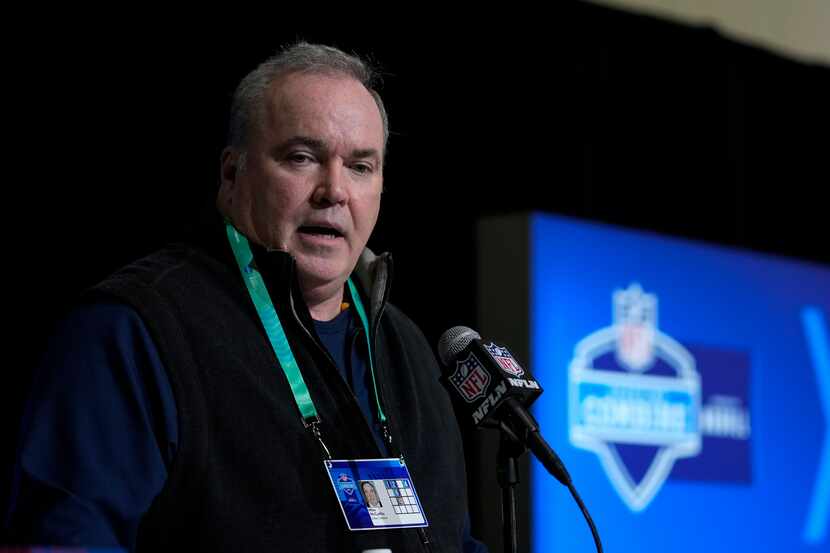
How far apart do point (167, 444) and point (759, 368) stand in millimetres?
3387

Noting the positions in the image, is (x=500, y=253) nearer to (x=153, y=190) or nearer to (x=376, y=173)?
(x=153, y=190)

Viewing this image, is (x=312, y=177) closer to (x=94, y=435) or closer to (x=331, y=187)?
(x=331, y=187)

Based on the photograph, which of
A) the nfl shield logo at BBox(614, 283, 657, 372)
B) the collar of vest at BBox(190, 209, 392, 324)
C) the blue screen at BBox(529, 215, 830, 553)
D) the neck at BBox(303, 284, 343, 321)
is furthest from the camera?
the nfl shield logo at BBox(614, 283, 657, 372)

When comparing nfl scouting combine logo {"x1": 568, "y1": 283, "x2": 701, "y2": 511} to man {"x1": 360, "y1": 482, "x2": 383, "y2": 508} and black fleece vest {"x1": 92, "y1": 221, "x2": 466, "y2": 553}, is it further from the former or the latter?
man {"x1": 360, "y1": 482, "x2": 383, "y2": 508}

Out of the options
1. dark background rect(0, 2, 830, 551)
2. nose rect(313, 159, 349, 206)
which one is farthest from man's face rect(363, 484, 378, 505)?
dark background rect(0, 2, 830, 551)

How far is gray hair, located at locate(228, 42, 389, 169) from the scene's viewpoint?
2.17 m

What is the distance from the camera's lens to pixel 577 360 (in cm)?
419

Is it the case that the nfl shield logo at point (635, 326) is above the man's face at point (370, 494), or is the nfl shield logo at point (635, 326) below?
above

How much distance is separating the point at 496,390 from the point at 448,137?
3016 mm

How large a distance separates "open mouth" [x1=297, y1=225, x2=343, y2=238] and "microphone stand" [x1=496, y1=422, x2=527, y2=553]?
48cm

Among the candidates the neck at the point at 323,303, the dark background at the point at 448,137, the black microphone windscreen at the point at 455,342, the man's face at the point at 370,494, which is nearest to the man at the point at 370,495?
the man's face at the point at 370,494

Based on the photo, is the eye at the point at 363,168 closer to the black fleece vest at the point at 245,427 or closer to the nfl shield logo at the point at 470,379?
the black fleece vest at the point at 245,427

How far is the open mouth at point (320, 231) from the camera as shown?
6.89ft

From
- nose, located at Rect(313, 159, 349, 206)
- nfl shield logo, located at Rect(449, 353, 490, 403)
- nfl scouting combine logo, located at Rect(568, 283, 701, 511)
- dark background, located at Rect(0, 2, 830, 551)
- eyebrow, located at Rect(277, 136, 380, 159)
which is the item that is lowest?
nfl scouting combine logo, located at Rect(568, 283, 701, 511)
